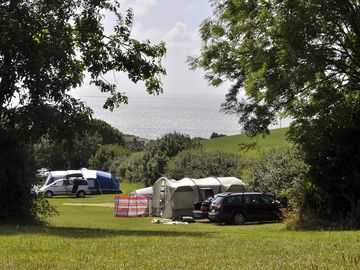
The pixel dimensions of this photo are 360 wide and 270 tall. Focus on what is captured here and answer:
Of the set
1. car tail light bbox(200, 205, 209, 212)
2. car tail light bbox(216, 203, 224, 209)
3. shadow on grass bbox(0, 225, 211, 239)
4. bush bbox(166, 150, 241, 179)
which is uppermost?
bush bbox(166, 150, 241, 179)

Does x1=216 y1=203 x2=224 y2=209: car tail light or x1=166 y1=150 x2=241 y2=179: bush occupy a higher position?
x1=166 y1=150 x2=241 y2=179: bush

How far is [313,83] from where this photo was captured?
19.6 metres

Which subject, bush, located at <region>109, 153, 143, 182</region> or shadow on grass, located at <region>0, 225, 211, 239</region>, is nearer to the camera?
shadow on grass, located at <region>0, 225, 211, 239</region>

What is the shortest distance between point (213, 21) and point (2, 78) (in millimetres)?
10792

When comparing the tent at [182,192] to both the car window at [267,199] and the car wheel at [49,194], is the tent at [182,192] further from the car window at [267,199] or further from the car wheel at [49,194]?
the car wheel at [49,194]

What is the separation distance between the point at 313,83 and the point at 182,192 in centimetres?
1428

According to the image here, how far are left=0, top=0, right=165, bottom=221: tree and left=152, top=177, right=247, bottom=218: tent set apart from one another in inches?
536

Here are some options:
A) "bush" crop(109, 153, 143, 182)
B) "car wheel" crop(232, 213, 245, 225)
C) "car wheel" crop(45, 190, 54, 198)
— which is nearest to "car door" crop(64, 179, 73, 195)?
"car wheel" crop(45, 190, 54, 198)

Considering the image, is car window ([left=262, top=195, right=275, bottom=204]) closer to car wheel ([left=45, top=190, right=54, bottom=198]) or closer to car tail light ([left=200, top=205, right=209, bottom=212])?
car tail light ([left=200, top=205, right=209, bottom=212])

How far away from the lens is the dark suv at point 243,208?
83.9ft

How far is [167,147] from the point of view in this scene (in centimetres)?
5991

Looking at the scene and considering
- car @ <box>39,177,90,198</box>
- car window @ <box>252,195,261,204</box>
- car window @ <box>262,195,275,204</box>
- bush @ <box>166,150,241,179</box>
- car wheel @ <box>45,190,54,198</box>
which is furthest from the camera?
car @ <box>39,177,90,198</box>

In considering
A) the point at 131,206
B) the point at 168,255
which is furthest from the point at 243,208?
the point at 168,255

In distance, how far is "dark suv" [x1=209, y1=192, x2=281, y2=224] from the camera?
25.6 metres
